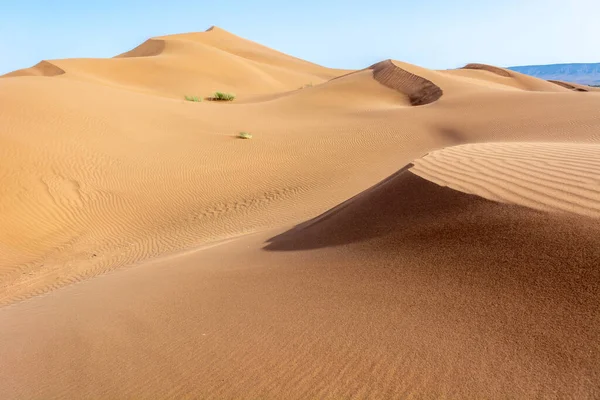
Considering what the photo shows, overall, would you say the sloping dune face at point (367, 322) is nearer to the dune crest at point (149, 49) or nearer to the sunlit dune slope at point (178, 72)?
the sunlit dune slope at point (178, 72)

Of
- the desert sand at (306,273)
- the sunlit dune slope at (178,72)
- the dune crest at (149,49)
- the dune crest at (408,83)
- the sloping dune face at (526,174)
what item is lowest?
the desert sand at (306,273)

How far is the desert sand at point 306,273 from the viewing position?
274 centimetres

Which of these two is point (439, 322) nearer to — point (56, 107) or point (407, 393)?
point (407, 393)

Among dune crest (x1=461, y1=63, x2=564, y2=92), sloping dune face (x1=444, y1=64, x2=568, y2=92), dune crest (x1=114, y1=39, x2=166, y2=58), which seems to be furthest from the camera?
dune crest (x1=114, y1=39, x2=166, y2=58)

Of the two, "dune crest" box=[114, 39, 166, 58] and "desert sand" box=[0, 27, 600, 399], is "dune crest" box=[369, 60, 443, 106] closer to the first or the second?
"desert sand" box=[0, 27, 600, 399]

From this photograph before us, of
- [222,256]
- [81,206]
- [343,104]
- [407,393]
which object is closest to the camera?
[407,393]

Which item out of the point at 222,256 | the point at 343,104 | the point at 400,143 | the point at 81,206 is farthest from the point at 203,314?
the point at 343,104

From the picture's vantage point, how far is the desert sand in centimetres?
274

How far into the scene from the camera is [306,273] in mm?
4453

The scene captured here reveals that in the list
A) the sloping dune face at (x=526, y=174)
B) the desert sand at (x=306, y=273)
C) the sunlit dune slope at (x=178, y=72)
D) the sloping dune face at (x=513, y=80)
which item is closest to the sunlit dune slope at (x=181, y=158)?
the desert sand at (x=306, y=273)

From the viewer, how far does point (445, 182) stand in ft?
18.0

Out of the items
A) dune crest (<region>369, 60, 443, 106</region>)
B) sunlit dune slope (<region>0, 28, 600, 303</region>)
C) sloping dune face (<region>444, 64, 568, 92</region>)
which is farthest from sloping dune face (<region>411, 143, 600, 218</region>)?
sloping dune face (<region>444, 64, 568, 92</region>)

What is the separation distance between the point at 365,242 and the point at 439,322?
1.96 meters

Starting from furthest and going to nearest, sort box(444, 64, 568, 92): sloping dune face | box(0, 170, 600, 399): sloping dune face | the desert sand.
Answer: box(444, 64, 568, 92): sloping dune face, the desert sand, box(0, 170, 600, 399): sloping dune face
